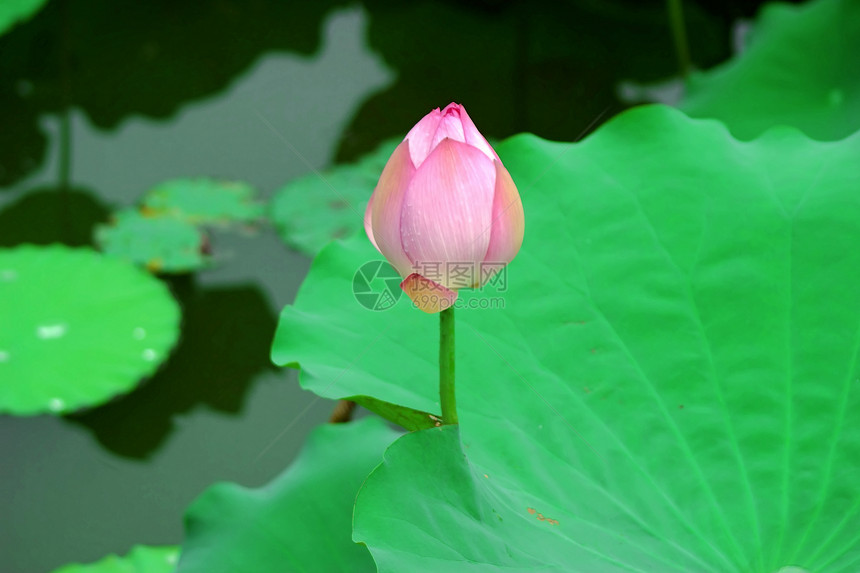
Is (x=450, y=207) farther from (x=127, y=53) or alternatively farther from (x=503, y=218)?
(x=127, y=53)

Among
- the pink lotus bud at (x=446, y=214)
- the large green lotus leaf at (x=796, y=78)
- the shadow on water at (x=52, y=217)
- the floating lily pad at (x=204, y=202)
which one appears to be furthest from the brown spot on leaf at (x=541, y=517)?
the shadow on water at (x=52, y=217)

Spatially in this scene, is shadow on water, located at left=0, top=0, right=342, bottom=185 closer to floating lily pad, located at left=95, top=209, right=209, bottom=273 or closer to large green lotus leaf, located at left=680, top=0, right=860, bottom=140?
floating lily pad, located at left=95, top=209, right=209, bottom=273

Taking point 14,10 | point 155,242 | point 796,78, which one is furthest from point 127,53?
point 796,78

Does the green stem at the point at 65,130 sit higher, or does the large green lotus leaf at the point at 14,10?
the large green lotus leaf at the point at 14,10

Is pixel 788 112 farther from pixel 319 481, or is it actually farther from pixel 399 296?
pixel 319 481

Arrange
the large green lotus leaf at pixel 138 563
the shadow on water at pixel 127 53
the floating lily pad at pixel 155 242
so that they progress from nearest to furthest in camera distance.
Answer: the large green lotus leaf at pixel 138 563 → the floating lily pad at pixel 155 242 → the shadow on water at pixel 127 53

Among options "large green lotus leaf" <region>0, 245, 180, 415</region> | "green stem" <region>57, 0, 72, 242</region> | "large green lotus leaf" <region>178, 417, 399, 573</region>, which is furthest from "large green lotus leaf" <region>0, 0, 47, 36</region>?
"large green lotus leaf" <region>178, 417, 399, 573</region>

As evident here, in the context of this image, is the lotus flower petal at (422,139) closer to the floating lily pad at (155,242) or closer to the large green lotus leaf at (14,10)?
the floating lily pad at (155,242)
